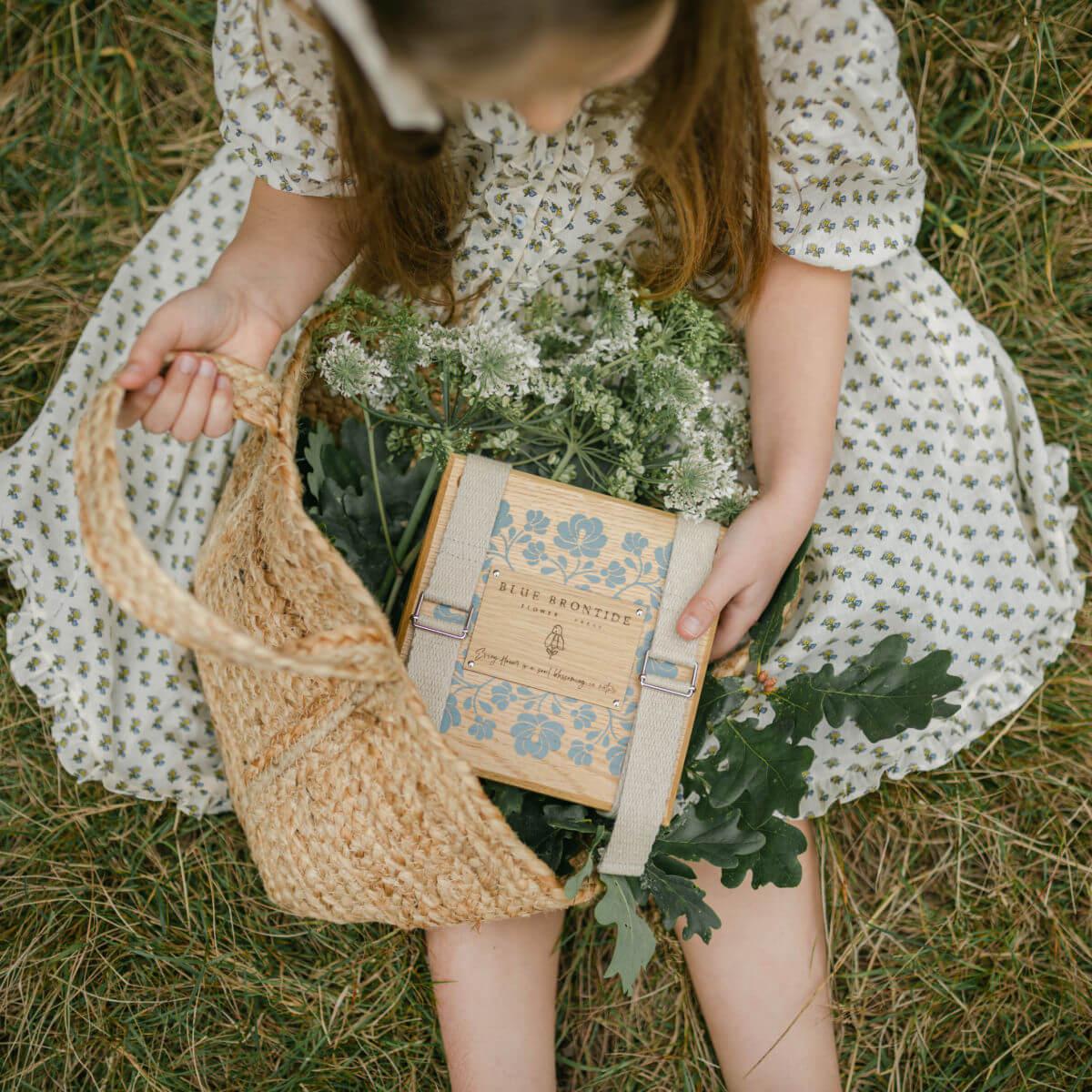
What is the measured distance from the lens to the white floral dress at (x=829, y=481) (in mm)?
1048

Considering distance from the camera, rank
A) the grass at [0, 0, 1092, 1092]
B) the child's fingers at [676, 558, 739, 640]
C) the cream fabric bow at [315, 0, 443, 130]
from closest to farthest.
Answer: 1. the cream fabric bow at [315, 0, 443, 130]
2. the child's fingers at [676, 558, 739, 640]
3. the grass at [0, 0, 1092, 1092]

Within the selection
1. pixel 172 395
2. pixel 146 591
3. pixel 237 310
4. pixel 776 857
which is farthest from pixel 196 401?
pixel 776 857

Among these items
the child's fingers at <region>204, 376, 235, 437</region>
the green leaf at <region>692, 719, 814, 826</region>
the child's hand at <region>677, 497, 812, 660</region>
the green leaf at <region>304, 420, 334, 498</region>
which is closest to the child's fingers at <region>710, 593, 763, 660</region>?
the child's hand at <region>677, 497, 812, 660</region>

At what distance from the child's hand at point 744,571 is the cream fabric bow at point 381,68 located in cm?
57

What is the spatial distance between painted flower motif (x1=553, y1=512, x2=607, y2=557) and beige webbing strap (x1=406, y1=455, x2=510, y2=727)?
0.26 ft

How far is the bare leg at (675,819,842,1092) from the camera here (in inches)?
49.7

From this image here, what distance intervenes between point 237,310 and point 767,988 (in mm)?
1131

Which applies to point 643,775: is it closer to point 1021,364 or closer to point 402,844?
point 402,844

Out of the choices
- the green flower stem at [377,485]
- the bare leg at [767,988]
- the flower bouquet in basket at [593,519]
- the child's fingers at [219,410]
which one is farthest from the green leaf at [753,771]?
the child's fingers at [219,410]

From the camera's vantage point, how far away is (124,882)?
1.45 m

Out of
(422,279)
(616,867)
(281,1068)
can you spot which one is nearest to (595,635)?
(616,867)

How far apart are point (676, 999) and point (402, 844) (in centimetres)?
72

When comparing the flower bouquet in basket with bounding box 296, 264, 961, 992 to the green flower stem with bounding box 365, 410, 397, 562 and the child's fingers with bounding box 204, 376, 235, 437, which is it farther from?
the child's fingers with bounding box 204, 376, 235, 437

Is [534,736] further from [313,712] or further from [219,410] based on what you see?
[219,410]
